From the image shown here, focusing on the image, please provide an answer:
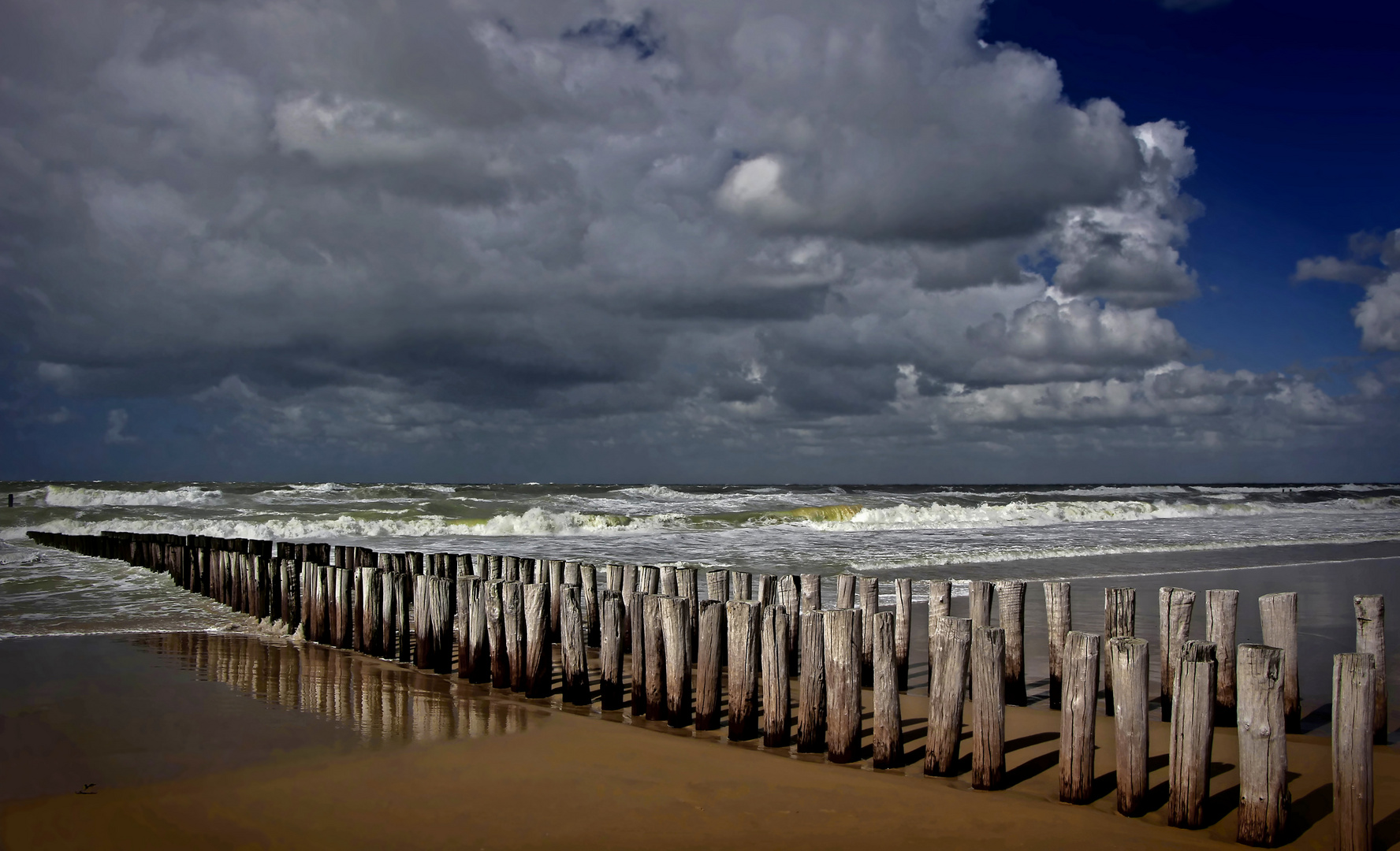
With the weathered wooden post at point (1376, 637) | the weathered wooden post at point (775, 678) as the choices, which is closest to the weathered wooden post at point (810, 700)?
the weathered wooden post at point (775, 678)

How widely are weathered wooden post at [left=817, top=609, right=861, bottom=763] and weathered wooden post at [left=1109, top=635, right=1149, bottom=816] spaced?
1.36 m

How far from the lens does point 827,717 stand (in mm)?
5195

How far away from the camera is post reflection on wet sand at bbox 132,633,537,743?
238 inches

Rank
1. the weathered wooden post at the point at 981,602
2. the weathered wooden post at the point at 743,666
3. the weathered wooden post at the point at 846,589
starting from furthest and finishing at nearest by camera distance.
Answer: the weathered wooden post at the point at 846,589 → the weathered wooden post at the point at 981,602 → the weathered wooden post at the point at 743,666

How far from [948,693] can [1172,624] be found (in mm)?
2347

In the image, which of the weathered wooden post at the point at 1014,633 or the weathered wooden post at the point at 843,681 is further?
the weathered wooden post at the point at 1014,633

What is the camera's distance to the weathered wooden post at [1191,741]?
408cm

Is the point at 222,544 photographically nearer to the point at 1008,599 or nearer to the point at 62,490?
the point at 1008,599

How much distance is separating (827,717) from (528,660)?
2.62 metres

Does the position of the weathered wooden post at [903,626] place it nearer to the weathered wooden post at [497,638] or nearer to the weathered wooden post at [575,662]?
the weathered wooden post at [575,662]

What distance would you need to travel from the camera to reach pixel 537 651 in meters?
6.77

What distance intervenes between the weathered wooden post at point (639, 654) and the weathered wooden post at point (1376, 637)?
449 cm

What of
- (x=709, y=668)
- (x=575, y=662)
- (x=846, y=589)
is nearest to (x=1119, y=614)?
(x=846, y=589)

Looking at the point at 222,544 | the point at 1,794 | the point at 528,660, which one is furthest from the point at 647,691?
the point at 222,544
